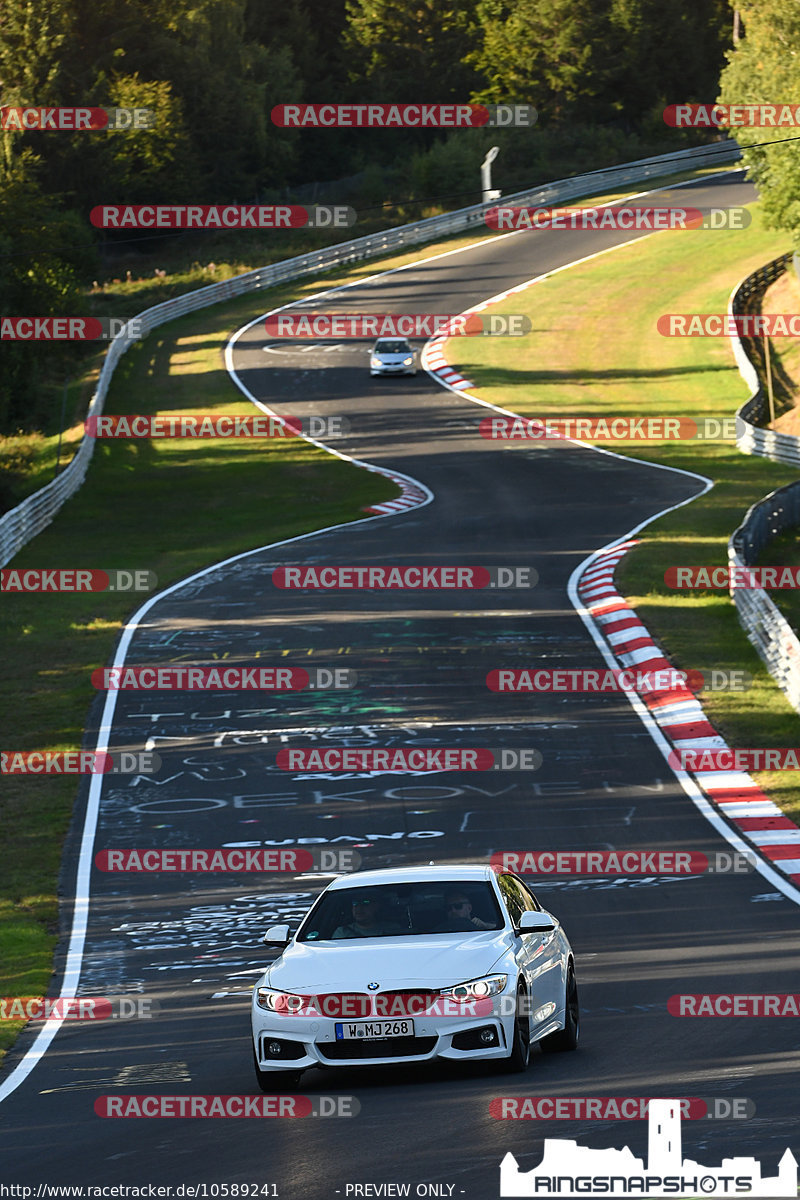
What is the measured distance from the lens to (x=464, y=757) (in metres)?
21.4

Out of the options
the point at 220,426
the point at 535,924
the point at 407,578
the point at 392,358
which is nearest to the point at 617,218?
the point at 392,358

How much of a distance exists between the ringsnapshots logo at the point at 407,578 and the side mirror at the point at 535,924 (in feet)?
67.3

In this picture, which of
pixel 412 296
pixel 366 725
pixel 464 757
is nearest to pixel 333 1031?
pixel 464 757

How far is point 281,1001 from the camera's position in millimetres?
10008

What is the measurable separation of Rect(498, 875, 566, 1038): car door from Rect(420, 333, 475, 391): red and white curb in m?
44.9

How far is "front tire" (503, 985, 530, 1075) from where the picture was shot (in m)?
9.90

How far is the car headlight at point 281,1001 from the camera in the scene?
32.5 feet

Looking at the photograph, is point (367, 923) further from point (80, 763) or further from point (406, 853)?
point (80, 763)

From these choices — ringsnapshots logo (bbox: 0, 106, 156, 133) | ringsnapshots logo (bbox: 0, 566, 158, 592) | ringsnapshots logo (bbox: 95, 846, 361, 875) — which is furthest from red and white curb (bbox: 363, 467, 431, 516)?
ringsnapshots logo (bbox: 0, 106, 156, 133)

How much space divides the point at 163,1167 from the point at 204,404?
46837 millimetres
